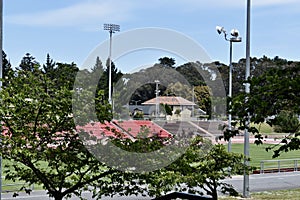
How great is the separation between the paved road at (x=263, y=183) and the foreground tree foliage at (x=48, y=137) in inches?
345

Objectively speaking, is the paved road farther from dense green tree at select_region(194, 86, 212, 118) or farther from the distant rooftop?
the distant rooftop

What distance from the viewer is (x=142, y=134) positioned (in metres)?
8.90

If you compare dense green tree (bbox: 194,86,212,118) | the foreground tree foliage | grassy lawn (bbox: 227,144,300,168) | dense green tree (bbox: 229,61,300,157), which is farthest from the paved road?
dense green tree (bbox: 229,61,300,157)

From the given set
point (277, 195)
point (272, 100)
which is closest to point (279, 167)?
point (277, 195)

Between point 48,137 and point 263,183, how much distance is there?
15.1 meters

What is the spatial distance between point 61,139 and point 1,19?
3730 millimetres

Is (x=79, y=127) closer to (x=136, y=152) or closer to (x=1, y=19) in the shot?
(x=136, y=152)

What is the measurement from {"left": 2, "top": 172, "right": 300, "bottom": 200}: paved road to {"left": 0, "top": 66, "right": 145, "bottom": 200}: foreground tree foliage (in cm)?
875

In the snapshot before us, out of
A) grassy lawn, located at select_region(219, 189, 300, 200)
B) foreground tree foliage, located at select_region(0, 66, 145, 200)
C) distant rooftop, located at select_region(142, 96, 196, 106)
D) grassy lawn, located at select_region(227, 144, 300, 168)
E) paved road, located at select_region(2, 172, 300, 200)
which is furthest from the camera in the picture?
grassy lawn, located at select_region(227, 144, 300, 168)

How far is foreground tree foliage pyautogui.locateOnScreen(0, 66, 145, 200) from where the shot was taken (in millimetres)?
8898

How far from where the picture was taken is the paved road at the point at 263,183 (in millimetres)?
18188

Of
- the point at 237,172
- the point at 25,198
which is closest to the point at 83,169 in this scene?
the point at 237,172

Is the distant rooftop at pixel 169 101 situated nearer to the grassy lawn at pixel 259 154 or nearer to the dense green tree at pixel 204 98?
the dense green tree at pixel 204 98

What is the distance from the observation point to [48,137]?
360 inches
